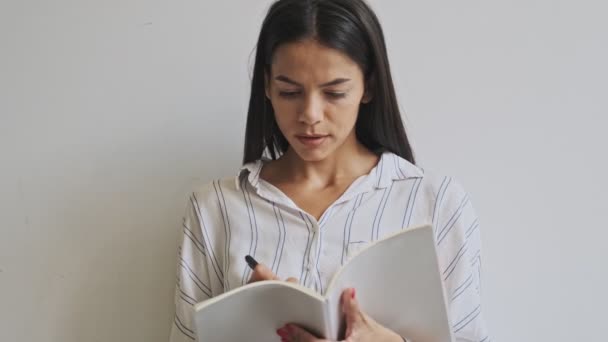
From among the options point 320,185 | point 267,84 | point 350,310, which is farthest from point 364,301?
point 267,84

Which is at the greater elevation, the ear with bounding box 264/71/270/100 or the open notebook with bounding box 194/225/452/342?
the ear with bounding box 264/71/270/100

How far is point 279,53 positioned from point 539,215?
633mm

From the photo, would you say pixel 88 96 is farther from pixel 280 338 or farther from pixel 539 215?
pixel 539 215

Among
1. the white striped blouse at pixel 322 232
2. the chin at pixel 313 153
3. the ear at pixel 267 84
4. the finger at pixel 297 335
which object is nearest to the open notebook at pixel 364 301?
the finger at pixel 297 335

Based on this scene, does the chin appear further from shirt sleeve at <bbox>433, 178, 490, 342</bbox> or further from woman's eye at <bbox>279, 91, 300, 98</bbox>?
shirt sleeve at <bbox>433, 178, 490, 342</bbox>

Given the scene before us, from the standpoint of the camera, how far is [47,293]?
49.0 inches

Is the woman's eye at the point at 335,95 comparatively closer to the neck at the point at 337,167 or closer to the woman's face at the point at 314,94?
the woman's face at the point at 314,94

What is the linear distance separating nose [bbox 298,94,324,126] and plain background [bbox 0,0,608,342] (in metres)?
0.33

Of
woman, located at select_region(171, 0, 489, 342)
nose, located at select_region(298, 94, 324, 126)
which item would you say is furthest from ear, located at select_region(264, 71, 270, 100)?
nose, located at select_region(298, 94, 324, 126)

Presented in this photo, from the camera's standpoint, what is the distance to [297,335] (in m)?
0.83

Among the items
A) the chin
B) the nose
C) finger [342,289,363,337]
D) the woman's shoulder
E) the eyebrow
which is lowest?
finger [342,289,363,337]

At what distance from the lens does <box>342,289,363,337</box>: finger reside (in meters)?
0.81

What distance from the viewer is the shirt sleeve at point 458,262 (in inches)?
39.0

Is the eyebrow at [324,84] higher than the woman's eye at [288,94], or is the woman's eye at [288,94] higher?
the eyebrow at [324,84]
